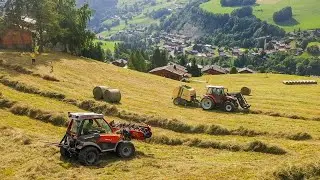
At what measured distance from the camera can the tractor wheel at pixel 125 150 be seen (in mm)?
23406

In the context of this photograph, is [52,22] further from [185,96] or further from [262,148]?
[262,148]

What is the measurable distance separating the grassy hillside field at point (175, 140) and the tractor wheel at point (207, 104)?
2.35 feet

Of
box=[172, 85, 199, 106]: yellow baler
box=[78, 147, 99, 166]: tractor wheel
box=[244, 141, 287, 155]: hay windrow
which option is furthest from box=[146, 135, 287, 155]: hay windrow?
box=[172, 85, 199, 106]: yellow baler

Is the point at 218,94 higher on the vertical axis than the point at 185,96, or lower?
higher

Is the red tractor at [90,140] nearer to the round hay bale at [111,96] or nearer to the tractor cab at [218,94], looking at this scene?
the round hay bale at [111,96]

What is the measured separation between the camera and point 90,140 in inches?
895

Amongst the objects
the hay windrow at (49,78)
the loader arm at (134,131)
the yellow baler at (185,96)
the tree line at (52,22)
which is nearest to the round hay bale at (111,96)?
the yellow baler at (185,96)

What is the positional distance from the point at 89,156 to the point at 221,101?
1920 centimetres

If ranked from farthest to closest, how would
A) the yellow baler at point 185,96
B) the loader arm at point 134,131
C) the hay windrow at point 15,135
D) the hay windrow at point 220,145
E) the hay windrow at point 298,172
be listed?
the yellow baler at point 185,96, the hay windrow at point 15,135, the hay windrow at point 220,145, the loader arm at point 134,131, the hay windrow at point 298,172

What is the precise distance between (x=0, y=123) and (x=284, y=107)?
85.0 feet

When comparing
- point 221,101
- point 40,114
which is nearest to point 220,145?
point 221,101

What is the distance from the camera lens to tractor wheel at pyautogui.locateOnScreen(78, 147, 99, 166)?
22.4m

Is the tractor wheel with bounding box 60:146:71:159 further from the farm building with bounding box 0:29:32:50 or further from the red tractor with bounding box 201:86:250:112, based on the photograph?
the farm building with bounding box 0:29:32:50

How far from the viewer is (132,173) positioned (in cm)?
2139
